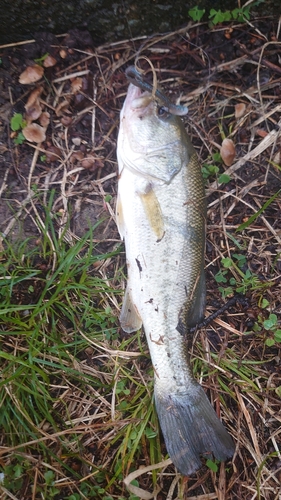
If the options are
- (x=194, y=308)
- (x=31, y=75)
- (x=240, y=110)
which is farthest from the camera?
(x=240, y=110)

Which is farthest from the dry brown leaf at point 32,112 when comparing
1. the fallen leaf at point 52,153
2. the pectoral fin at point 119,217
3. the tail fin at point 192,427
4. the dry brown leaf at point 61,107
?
the tail fin at point 192,427

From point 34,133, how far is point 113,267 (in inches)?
44.9

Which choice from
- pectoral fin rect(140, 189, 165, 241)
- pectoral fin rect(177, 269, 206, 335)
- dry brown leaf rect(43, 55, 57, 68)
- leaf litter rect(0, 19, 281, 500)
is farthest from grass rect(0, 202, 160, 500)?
dry brown leaf rect(43, 55, 57, 68)

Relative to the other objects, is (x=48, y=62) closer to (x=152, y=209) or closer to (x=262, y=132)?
(x=152, y=209)

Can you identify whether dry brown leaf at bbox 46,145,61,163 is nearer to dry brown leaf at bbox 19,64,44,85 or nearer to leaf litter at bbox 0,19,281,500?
leaf litter at bbox 0,19,281,500

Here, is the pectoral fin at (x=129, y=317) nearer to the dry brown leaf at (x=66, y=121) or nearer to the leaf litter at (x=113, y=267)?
the leaf litter at (x=113, y=267)

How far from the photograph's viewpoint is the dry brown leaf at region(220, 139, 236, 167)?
10.3 ft

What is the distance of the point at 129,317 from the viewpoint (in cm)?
291

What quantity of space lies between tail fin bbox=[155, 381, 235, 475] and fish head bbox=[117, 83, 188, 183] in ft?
4.73

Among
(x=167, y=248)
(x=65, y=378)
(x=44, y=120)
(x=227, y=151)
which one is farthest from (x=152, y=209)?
(x=65, y=378)

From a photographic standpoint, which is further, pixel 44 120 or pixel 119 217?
pixel 44 120

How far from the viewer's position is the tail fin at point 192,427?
2.71 m

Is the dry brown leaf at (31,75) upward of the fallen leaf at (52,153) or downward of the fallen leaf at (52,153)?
upward

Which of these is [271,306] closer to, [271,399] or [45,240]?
[271,399]
